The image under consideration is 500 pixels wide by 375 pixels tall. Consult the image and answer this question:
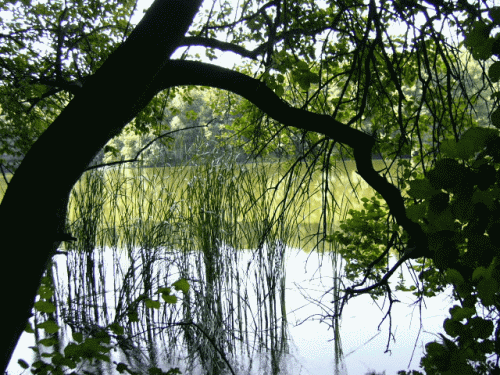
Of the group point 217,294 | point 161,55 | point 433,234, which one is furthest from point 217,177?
point 433,234

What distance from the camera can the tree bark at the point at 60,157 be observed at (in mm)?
960

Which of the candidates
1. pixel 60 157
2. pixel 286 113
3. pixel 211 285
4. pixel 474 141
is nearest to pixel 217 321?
pixel 211 285

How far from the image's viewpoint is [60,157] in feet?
3.19

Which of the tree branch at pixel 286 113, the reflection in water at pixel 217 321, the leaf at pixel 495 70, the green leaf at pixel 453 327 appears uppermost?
the reflection in water at pixel 217 321

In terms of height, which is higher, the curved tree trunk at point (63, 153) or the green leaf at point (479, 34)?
the curved tree trunk at point (63, 153)

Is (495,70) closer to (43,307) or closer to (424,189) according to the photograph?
(424,189)

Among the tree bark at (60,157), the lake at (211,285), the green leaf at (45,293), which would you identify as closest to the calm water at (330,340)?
the lake at (211,285)

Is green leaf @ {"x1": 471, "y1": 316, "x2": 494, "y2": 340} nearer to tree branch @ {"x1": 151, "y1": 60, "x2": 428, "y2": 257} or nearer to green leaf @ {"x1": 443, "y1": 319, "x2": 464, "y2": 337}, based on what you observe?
green leaf @ {"x1": 443, "y1": 319, "x2": 464, "y2": 337}

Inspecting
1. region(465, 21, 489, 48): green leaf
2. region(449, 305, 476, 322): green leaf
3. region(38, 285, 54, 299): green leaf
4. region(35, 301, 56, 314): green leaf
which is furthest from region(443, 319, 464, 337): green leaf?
region(38, 285, 54, 299): green leaf

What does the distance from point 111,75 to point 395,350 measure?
2.91m

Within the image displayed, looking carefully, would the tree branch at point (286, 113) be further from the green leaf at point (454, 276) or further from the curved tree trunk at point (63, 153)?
the green leaf at point (454, 276)

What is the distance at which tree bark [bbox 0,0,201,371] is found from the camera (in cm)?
96

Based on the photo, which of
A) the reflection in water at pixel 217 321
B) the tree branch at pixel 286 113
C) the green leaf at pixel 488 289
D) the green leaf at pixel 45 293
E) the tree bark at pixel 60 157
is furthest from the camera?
the reflection in water at pixel 217 321

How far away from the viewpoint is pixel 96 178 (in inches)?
133
